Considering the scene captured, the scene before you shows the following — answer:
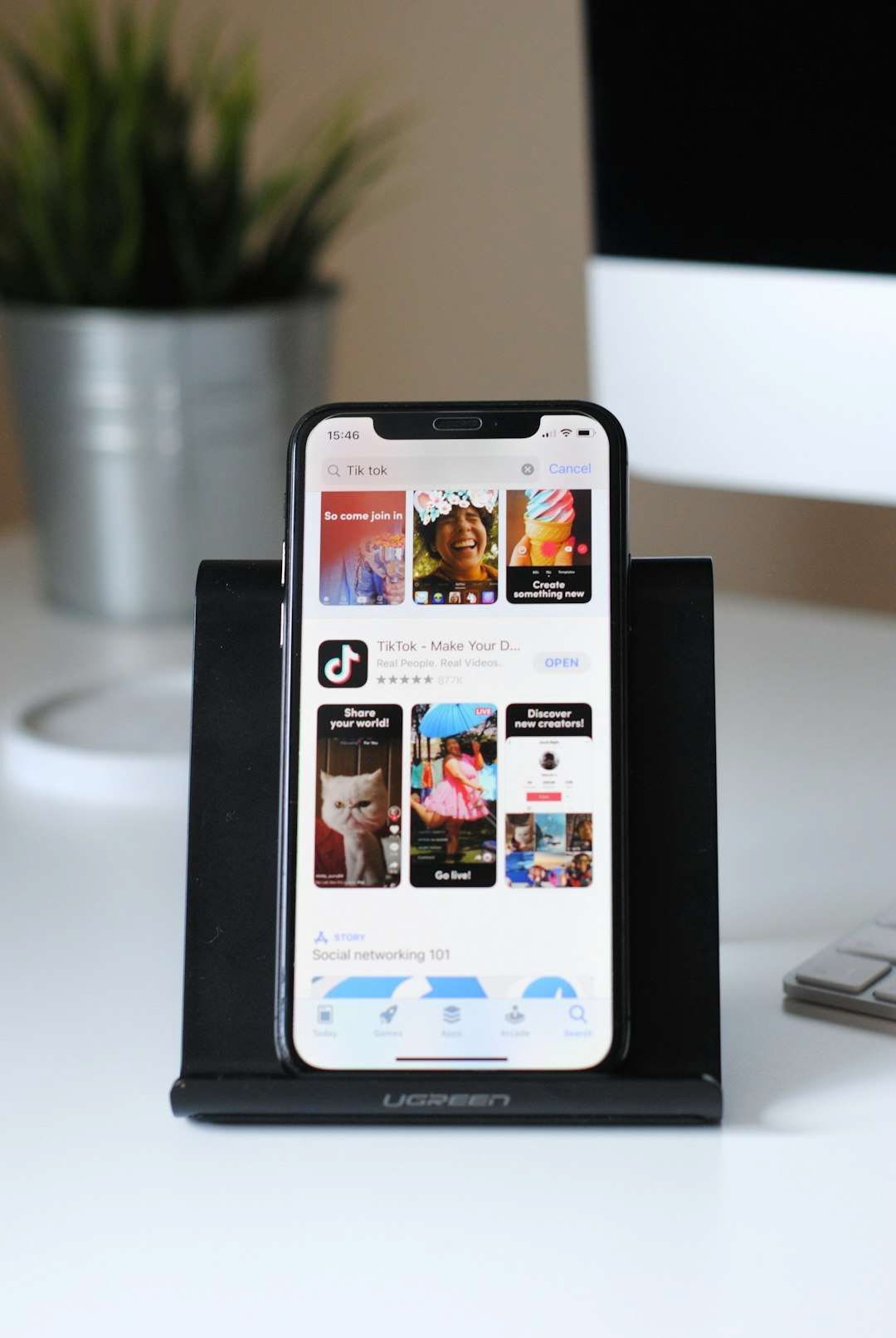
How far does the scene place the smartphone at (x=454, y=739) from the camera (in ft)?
1.29

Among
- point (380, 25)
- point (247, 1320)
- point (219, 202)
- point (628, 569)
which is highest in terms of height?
point (380, 25)

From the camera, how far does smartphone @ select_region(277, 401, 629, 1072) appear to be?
393mm

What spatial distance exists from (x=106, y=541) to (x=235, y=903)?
501mm

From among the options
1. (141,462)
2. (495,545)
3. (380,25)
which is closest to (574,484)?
(495,545)

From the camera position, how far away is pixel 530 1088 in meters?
0.39

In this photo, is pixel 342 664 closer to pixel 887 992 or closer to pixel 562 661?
pixel 562 661

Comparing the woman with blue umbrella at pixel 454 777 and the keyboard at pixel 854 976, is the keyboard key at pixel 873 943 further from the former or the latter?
the woman with blue umbrella at pixel 454 777

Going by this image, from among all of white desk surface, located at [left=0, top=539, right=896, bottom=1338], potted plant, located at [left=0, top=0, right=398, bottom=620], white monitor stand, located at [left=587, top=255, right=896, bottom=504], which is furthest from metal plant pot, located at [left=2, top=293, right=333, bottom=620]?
white desk surface, located at [left=0, top=539, right=896, bottom=1338]

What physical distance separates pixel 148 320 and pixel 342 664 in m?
0.47

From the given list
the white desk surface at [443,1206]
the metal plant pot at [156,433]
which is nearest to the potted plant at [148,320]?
the metal plant pot at [156,433]

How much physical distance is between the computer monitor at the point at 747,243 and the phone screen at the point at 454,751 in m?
0.14

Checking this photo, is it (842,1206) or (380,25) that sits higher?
(380,25)

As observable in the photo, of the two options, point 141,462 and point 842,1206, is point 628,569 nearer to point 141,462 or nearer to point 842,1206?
point 842,1206

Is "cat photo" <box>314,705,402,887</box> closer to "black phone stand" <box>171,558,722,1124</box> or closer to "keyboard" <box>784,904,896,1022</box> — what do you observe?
"black phone stand" <box>171,558,722,1124</box>
